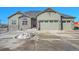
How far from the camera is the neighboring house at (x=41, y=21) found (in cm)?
516

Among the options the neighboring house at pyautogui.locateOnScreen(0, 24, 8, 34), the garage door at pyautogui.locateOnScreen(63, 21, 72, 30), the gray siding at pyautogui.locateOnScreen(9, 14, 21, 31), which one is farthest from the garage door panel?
the neighboring house at pyautogui.locateOnScreen(0, 24, 8, 34)

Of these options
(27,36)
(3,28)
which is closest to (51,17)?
(27,36)

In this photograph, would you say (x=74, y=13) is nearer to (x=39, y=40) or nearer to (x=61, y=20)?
(x=61, y=20)

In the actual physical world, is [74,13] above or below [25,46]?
above

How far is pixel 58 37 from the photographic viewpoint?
205 inches

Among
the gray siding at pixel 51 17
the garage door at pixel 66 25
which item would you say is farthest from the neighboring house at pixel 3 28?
the garage door at pixel 66 25

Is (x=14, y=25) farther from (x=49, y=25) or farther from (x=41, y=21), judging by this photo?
(x=49, y=25)

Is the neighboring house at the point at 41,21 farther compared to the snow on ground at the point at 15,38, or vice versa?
the neighboring house at the point at 41,21

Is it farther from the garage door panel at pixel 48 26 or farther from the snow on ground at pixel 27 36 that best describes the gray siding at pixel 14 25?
the garage door panel at pixel 48 26

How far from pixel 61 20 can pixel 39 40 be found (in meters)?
0.90

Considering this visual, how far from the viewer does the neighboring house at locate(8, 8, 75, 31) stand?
16.9 feet

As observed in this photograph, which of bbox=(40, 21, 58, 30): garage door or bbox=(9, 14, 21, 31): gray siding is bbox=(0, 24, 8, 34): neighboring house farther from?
bbox=(40, 21, 58, 30): garage door
